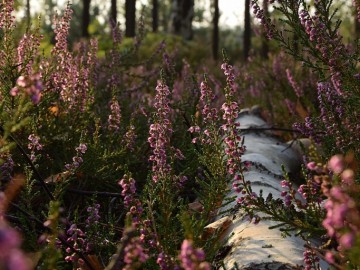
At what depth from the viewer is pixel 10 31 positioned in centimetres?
275

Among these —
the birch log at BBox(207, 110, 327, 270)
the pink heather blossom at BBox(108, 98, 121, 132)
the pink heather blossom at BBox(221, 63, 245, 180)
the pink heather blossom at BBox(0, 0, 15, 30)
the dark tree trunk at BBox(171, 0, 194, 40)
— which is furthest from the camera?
the dark tree trunk at BBox(171, 0, 194, 40)

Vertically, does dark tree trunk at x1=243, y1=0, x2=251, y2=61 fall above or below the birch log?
above

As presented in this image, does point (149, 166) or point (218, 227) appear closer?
point (218, 227)

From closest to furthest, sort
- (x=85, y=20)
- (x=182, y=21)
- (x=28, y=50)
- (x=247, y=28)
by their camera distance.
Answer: (x=28, y=50)
(x=85, y=20)
(x=247, y=28)
(x=182, y=21)

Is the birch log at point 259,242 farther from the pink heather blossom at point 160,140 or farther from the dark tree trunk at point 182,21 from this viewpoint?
the dark tree trunk at point 182,21

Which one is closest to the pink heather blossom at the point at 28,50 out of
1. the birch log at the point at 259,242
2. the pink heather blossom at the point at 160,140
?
the pink heather blossom at the point at 160,140

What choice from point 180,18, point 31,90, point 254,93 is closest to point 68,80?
point 31,90

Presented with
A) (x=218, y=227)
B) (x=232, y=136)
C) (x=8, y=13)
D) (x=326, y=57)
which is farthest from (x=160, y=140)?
(x=8, y=13)

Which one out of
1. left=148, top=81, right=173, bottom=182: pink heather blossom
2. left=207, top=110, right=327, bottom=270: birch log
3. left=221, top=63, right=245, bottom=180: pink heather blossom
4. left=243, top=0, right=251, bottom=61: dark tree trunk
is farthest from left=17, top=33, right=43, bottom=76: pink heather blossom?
left=243, top=0, right=251, bottom=61: dark tree trunk

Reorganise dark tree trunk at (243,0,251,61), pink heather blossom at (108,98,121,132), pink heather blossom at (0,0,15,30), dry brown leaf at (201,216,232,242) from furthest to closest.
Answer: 1. dark tree trunk at (243,0,251,61)
2. pink heather blossom at (108,98,121,132)
3. pink heather blossom at (0,0,15,30)
4. dry brown leaf at (201,216,232,242)

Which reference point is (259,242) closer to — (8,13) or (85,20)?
(8,13)

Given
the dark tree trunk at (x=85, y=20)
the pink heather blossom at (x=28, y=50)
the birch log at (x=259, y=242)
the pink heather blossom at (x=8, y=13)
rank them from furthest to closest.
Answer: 1. the dark tree trunk at (x=85, y=20)
2. the pink heather blossom at (x=28, y=50)
3. the pink heather blossom at (x=8, y=13)
4. the birch log at (x=259, y=242)

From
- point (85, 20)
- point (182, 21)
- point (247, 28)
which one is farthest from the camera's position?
point (182, 21)

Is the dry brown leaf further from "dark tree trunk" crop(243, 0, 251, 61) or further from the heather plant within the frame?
"dark tree trunk" crop(243, 0, 251, 61)
